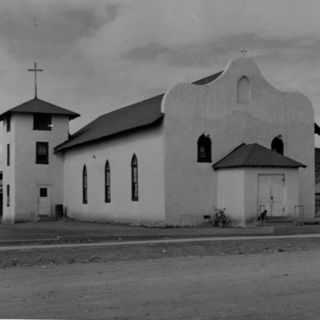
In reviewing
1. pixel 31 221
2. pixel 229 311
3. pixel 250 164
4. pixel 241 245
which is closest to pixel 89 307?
pixel 229 311

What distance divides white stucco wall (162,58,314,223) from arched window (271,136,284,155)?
0.27 metres

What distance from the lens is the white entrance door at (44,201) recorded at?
169 feet

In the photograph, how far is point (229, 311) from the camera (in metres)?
10.5

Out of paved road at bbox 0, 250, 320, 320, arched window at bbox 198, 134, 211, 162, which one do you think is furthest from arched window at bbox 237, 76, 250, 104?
paved road at bbox 0, 250, 320, 320

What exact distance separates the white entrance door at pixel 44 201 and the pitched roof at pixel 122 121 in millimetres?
2993

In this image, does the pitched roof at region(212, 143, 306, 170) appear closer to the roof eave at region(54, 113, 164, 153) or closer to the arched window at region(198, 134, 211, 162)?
the arched window at region(198, 134, 211, 162)

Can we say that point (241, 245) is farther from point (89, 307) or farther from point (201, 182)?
point (201, 182)

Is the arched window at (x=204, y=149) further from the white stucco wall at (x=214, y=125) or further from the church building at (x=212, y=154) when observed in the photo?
the white stucco wall at (x=214, y=125)

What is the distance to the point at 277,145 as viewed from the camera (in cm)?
3956

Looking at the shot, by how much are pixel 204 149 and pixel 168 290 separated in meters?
24.9

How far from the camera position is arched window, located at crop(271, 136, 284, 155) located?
39.3 metres

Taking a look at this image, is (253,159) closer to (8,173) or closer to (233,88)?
(233,88)

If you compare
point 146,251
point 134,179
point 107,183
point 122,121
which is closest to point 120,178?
point 134,179

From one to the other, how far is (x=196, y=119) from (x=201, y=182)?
329 centimetres
